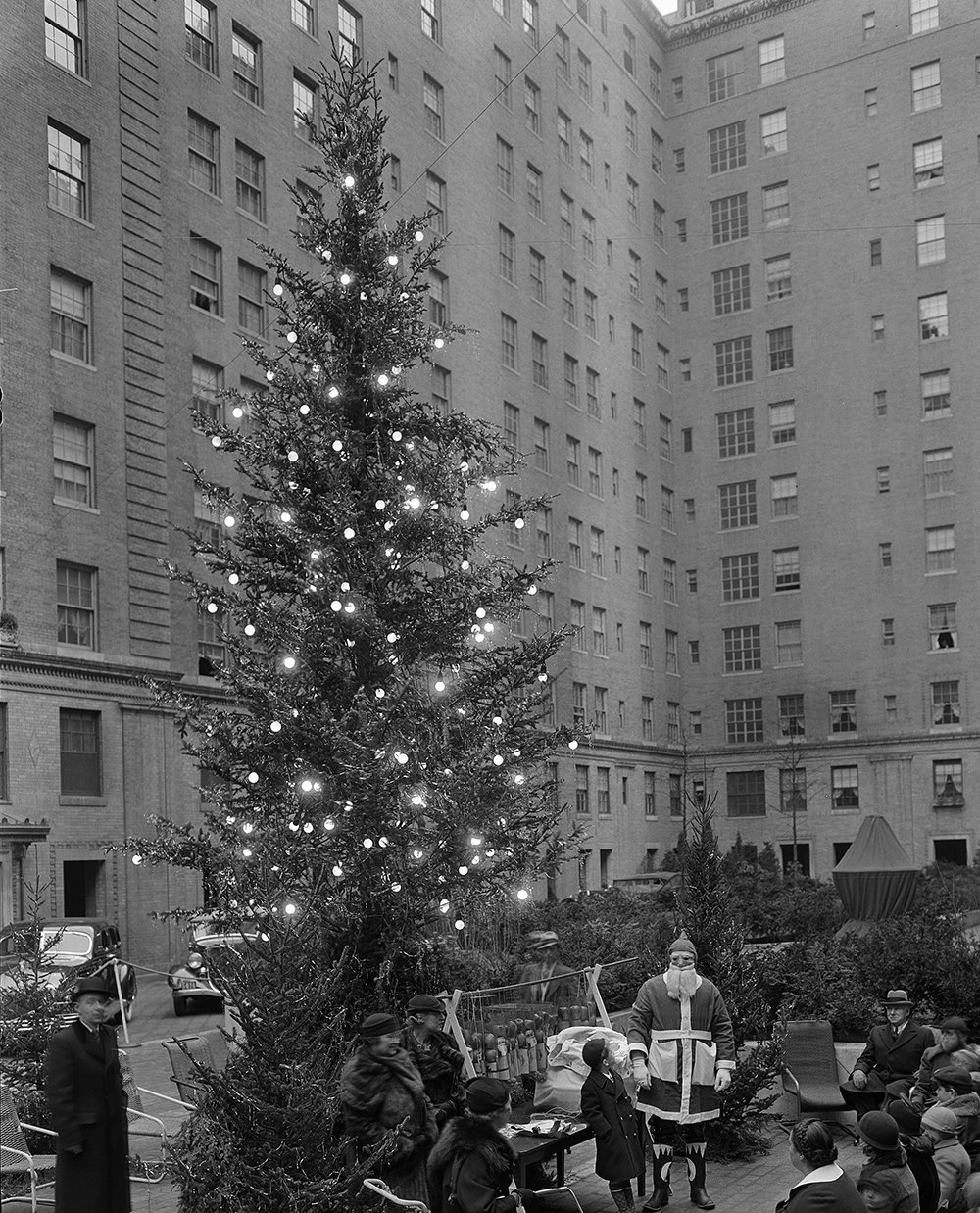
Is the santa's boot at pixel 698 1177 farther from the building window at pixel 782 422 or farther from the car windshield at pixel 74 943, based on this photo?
the building window at pixel 782 422

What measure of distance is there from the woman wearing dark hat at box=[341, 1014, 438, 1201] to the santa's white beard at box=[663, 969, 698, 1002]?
9.84 ft

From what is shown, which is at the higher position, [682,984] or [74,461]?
[74,461]

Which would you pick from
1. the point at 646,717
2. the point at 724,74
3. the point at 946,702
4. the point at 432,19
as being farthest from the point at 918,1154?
the point at 724,74

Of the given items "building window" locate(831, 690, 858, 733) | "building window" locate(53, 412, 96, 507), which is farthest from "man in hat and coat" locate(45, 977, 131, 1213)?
"building window" locate(831, 690, 858, 733)

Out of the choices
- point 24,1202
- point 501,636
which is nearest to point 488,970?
point 24,1202

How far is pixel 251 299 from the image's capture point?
3975 cm

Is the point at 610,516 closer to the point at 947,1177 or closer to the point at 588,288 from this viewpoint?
the point at 588,288

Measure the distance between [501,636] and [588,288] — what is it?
23640 mm

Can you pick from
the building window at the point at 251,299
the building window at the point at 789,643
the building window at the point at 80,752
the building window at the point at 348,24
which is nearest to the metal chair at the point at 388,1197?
the building window at the point at 80,752

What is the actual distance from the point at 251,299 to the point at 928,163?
39.6 meters

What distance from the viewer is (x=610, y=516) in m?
61.9

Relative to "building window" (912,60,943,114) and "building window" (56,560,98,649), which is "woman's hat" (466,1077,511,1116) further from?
"building window" (912,60,943,114)

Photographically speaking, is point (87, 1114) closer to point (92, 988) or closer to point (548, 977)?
point (92, 988)

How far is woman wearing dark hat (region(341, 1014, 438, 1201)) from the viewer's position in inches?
334
